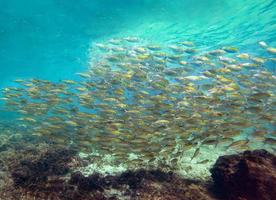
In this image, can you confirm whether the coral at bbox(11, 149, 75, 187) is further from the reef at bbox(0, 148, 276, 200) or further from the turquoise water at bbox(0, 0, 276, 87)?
the turquoise water at bbox(0, 0, 276, 87)

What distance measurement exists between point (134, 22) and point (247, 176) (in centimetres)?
2327

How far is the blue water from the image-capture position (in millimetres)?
25875

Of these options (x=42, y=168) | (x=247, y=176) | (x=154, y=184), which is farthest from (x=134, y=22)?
(x=247, y=176)

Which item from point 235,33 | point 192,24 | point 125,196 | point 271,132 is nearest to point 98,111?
point 125,196

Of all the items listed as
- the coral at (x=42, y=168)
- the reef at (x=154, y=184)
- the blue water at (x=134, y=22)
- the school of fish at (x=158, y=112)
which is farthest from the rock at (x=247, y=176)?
the blue water at (x=134, y=22)

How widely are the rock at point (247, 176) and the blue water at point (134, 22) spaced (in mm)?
18207

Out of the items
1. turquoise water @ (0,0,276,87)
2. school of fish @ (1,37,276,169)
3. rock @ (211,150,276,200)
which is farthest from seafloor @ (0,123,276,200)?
turquoise water @ (0,0,276,87)

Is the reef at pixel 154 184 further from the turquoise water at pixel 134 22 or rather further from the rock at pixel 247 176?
the turquoise water at pixel 134 22

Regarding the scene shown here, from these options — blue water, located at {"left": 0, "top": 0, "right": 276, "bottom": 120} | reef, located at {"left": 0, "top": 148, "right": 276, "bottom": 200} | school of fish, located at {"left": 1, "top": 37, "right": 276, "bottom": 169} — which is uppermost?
blue water, located at {"left": 0, "top": 0, "right": 276, "bottom": 120}

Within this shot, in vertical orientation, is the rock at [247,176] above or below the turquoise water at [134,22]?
below

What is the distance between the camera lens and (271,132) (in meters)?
12.1

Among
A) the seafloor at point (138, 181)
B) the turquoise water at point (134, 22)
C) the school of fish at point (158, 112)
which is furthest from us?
the turquoise water at point (134, 22)

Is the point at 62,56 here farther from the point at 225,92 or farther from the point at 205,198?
the point at 205,198

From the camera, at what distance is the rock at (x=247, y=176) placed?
27.6 ft
